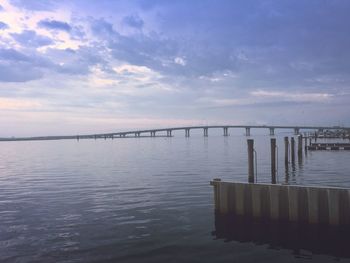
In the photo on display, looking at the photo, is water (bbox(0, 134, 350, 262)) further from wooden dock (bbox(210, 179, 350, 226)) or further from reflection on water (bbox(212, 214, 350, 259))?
wooden dock (bbox(210, 179, 350, 226))

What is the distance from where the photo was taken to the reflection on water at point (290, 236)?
15367mm

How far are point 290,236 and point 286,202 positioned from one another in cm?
153

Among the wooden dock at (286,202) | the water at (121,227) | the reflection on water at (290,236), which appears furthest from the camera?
the wooden dock at (286,202)

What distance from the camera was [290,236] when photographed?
16703 millimetres

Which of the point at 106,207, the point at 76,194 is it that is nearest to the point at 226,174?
the point at 76,194

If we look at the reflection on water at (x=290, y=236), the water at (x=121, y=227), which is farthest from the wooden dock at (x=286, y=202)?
the water at (x=121, y=227)

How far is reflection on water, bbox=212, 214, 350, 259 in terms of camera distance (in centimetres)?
1537

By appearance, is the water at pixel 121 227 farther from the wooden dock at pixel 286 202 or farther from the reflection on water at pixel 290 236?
the wooden dock at pixel 286 202

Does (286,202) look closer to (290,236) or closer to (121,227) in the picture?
(290,236)

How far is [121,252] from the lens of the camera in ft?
49.0

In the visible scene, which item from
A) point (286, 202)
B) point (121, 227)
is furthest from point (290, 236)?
point (121, 227)

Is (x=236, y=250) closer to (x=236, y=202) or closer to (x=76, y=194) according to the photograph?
(x=236, y=202)

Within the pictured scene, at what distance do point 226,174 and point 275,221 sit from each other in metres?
22.1

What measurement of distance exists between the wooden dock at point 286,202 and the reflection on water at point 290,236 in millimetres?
293
